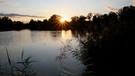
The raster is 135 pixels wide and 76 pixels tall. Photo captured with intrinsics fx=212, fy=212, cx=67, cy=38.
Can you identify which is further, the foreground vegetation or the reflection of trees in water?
the foreground vegetation

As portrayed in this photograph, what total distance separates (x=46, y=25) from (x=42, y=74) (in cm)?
8588

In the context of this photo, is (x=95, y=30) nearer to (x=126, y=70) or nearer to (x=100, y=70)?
(x=100, y=70)

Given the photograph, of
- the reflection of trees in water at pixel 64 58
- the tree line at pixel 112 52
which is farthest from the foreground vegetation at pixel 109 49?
the reflection of trees in water at pixel 64 58

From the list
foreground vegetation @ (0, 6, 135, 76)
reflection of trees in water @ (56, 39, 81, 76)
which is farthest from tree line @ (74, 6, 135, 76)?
reflection of trees in water @ (56, 39, 81, 76)

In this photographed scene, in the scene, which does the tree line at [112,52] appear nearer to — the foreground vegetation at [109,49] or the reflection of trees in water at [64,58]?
the foreground vegetation at [109,49]

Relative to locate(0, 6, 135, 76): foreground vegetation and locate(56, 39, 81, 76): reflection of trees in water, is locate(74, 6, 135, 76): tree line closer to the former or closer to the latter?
locate(0, 6, 135, 76): foreground vegetation

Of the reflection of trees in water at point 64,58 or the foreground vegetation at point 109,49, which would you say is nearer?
the reflection of trees in water at point 64,58

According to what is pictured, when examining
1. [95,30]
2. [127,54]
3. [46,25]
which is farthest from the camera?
[46,25]

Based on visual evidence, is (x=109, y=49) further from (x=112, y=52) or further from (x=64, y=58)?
(x=64, y=58)

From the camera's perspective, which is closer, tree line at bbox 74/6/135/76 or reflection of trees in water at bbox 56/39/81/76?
reflection of trees in water at bbox 56/39/81/76

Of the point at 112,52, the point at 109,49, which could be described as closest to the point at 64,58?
the point at 112,52

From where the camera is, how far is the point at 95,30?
1213 cm

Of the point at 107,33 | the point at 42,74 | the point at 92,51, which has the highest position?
the point at 107,33

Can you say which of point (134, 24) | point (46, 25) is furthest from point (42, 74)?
point (46, 25)
